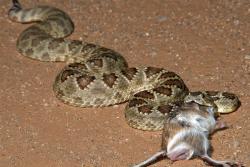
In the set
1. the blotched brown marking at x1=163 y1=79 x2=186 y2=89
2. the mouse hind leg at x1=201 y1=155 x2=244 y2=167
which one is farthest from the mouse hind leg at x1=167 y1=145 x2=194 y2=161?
the blotched brown marking at x1=163 y1=79 x2=186 y2=89

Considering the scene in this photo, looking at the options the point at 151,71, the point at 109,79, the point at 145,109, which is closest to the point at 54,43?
the point at 109,79

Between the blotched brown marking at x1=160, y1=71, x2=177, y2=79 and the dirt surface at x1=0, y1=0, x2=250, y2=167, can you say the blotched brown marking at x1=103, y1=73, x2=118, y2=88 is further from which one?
the blotched brown marking at x1=160, y1=71, x2=177, y2=79

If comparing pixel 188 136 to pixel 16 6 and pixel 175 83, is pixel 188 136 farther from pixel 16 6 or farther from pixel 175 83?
pixel 16 6

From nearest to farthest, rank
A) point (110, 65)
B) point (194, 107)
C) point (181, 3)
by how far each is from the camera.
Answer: point (194, 107)
point (110, 65)
point (181, 3)

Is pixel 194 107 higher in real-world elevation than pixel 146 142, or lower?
higher

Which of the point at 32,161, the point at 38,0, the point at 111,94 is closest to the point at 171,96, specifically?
the point at 111,94

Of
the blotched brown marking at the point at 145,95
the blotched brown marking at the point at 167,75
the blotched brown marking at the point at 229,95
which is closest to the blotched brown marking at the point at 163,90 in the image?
the blotched brown marking at the point at 145,95

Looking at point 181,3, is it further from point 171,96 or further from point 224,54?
Answer: point 171,96
